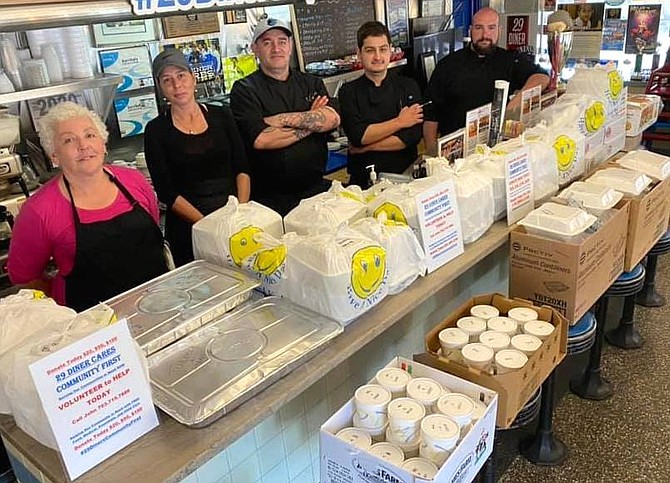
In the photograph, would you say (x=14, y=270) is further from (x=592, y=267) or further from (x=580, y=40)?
(x=580, y=40)

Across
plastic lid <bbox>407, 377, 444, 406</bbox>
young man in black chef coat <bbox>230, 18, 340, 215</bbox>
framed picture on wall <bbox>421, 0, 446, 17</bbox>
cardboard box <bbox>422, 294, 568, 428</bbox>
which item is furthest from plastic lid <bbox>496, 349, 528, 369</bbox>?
framed picture on wall <bbox>421, 0, 446, 17</bbox>

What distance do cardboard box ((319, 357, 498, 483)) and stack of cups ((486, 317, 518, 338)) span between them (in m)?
0.32

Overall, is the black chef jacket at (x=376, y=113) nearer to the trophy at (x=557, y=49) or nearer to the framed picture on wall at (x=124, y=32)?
the trophy at (x=557, y=49)

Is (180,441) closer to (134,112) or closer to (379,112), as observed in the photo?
(379,112)

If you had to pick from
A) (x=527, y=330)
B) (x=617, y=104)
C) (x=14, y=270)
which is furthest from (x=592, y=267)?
(x=14, y=270)

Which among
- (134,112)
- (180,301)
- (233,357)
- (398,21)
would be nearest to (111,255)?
(180,301)

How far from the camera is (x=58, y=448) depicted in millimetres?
1238

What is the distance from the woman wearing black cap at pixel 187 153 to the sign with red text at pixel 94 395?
5.00 feet

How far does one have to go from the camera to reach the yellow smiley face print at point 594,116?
2947mm

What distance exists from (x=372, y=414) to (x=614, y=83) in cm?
242

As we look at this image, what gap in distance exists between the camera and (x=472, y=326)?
6.48 ft

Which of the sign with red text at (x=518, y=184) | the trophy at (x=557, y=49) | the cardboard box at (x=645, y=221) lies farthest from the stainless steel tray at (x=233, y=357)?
the trophy at (x=557, y=49)

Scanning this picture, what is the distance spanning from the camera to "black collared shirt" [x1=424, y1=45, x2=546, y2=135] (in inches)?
147

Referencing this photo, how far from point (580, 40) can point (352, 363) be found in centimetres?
537
